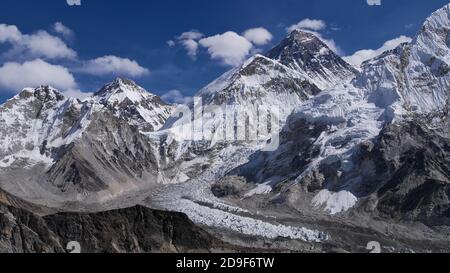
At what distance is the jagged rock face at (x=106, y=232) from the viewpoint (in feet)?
398

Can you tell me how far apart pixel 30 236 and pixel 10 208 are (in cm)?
1164

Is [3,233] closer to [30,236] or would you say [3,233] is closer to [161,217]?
[30,236]

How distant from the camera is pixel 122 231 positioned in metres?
139

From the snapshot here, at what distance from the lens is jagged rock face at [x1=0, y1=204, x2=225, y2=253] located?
121m

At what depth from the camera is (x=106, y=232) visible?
451 feet
